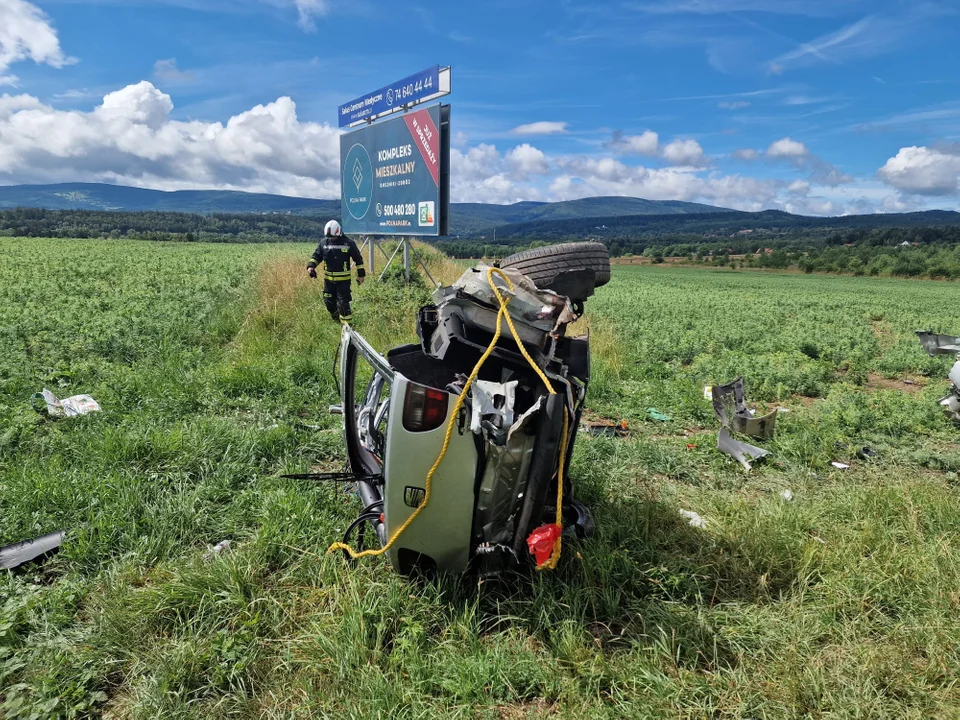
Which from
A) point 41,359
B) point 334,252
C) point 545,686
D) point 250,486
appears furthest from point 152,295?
point 545,686

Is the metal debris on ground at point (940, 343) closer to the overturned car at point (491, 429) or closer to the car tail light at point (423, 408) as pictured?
the overturned car at point (491, 429)

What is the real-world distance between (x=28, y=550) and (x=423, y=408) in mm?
2389

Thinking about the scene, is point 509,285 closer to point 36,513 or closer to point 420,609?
point 420,609

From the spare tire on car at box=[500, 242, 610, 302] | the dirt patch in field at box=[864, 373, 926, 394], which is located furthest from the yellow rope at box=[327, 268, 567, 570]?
the dirt patch in field at box=[864, 373, 926, 394]

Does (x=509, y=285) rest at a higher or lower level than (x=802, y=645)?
higher

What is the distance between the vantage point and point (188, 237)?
68688mm

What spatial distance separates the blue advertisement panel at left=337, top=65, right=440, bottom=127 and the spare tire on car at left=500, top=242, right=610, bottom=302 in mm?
Answer: 9479

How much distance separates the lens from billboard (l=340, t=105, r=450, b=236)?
1173cm

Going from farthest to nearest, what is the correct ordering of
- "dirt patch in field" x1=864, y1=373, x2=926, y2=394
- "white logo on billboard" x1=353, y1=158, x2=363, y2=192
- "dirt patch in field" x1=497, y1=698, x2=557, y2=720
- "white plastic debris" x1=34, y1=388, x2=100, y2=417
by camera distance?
1. "white logo on billboard" x1=353, y1=158, x2=363, y2=192
2. "dirt patch in field" x1=864, y1=373, x2=926, y2=394
3. "white plastic debris" x1=34, y1=388, x2=100, y2=417
4. "dirt patch in field" x1=497, y1=698, x2=557, y2=720

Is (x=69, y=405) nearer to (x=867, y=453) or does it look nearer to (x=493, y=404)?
(x=493, y=404)

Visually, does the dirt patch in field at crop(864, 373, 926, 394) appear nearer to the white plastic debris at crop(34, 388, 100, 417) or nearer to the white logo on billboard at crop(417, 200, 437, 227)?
the white logo on billboard at crop(417, 200, 437, 227)

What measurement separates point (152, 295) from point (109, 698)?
42.2 ft

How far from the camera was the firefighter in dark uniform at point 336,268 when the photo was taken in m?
9.99

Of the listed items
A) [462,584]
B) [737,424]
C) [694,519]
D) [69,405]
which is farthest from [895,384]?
[69,405]
